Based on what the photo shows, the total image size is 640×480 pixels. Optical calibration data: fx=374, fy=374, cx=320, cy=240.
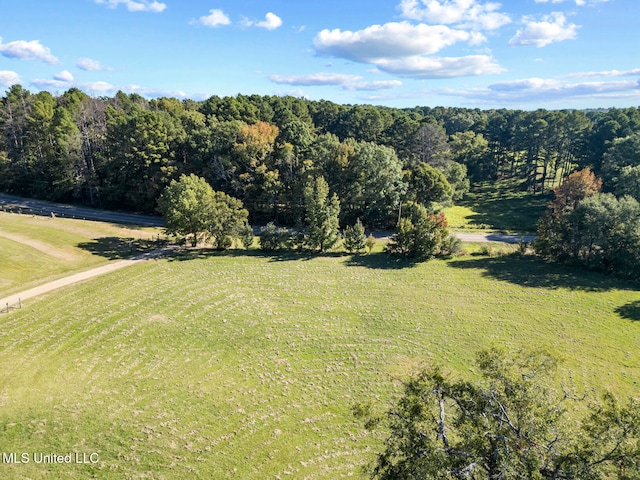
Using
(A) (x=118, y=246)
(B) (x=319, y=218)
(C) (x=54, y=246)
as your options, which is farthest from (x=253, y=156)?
(C) (x=54, y=246)

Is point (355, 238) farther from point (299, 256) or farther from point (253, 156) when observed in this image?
point (253, 156)

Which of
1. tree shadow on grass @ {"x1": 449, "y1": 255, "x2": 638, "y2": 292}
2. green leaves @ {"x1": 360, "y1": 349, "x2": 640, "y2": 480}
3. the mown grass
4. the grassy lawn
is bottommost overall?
the mown grass

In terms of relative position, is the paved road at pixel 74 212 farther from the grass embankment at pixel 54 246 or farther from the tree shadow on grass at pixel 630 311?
the tree shadow on grass at pixel 630 311

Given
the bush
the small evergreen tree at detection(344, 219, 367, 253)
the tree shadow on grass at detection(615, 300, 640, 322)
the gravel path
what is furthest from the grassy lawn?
the gravel path

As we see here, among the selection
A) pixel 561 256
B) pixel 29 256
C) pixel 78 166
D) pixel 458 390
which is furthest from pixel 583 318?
pixel 78 166

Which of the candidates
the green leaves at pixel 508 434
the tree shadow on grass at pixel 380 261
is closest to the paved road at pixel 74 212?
the tree shadow on grass at pixel 380 261

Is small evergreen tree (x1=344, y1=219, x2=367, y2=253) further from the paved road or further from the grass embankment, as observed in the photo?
the paved road

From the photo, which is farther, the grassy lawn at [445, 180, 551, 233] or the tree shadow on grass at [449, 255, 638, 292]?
the grassy lawn at [445, 180, 551, 233]

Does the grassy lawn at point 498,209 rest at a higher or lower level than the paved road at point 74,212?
higher
